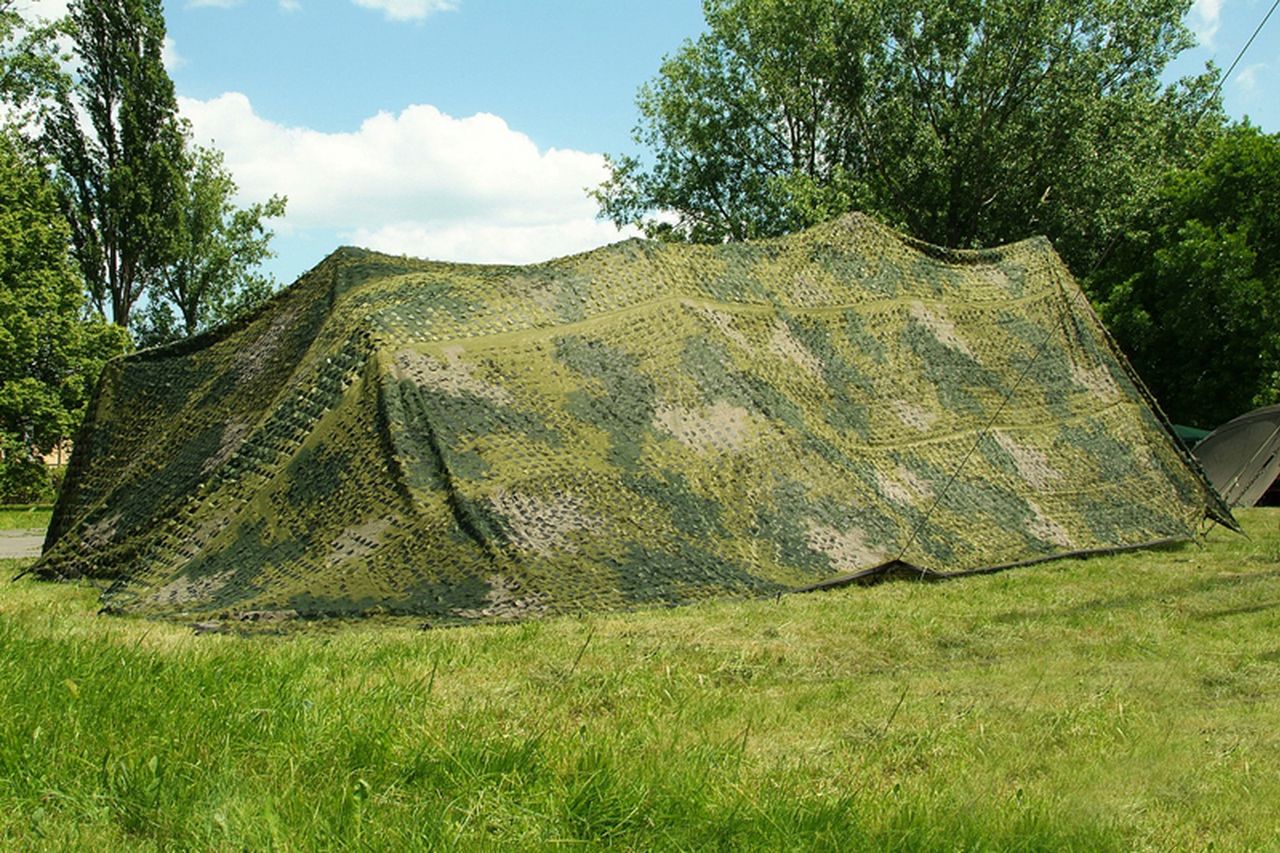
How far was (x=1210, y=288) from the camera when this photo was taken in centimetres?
2303

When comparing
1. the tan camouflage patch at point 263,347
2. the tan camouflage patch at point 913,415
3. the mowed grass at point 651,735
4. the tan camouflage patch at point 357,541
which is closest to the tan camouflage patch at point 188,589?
the mowed grass at point 651,735

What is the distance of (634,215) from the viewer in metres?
28.7

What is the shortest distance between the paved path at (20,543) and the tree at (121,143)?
1532 cm

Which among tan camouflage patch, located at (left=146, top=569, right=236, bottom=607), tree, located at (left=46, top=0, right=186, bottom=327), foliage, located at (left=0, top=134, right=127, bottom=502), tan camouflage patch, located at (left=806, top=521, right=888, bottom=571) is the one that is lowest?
tan camouflage patch, located at (left=806, top=521, right=888, bottom=571)

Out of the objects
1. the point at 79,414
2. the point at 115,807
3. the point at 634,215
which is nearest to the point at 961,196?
the point at 634,215

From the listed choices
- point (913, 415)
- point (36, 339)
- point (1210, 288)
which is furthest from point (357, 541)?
point (1210, 288)

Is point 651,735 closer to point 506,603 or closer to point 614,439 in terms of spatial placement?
point 506,603

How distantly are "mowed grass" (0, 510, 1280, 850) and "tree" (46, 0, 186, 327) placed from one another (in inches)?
950

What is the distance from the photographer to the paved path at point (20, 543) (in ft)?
34.3

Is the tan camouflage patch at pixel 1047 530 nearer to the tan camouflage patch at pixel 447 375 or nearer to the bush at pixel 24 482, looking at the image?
the tan camouflage patch at pixel 447 375

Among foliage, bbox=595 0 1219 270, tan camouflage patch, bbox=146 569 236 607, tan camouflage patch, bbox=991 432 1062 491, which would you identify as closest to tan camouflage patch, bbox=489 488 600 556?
tan camouflage patch, bbox=146 569 236 607

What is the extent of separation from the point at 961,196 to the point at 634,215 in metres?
7.99

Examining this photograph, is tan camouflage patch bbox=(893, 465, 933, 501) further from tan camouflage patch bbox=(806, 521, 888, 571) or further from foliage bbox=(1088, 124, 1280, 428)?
foliage bbox=(1088, 124, 1280, 428)

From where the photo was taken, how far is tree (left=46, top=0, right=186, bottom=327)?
88.2 feet
